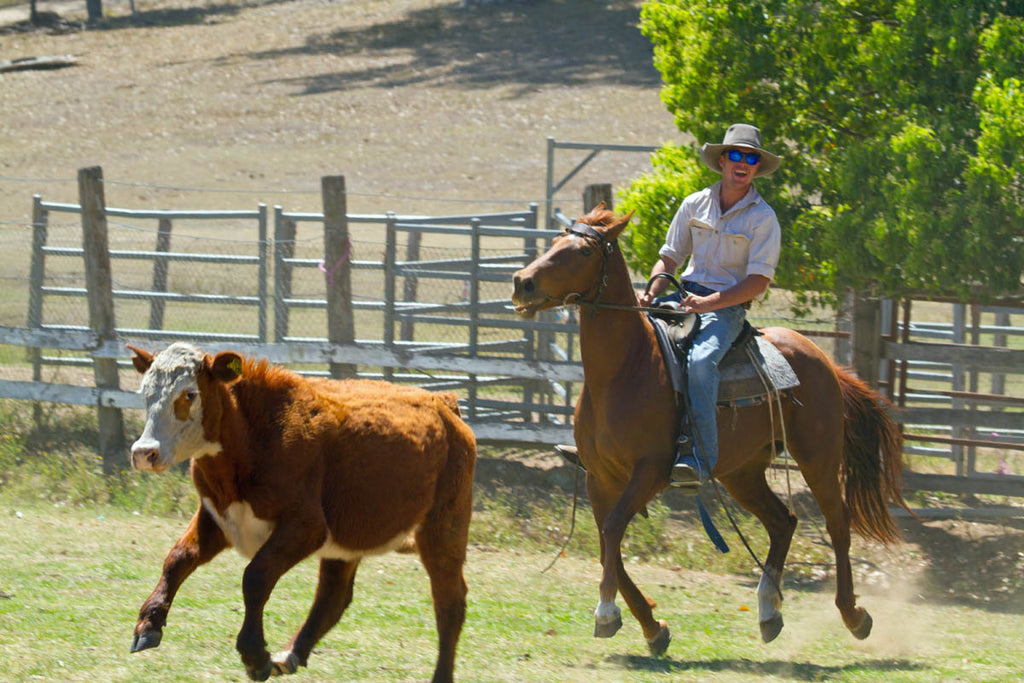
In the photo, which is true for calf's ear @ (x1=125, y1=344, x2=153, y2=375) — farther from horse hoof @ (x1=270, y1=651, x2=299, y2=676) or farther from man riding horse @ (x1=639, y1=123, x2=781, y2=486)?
man riding horse @ (x1=639, y1=123, x2=781, y2=486)

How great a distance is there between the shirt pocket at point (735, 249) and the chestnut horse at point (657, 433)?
661 mm

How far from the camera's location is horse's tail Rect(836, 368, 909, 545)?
8320 millimetres

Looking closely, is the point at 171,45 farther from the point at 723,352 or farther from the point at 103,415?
the point at 723,352

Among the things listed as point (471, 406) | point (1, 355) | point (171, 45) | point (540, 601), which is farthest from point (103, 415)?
point (171, 45)

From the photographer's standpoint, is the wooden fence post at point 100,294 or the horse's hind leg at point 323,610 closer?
the horse's hind leg at point 323,610

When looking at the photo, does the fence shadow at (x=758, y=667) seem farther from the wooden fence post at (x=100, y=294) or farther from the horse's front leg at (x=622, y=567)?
the wooden fence post at (x=100, y=294)

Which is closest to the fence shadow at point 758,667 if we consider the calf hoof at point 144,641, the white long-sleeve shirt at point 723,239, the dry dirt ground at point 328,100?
the white long-sleeve shirt at point 723,239

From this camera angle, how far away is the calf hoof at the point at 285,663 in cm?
551

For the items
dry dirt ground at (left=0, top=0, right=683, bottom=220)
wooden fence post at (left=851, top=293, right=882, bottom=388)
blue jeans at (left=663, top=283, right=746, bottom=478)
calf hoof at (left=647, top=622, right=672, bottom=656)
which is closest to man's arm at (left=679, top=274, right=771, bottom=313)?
blue jeans at (left=663, top=283, right=746, bottom=478)

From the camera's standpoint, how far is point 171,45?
38906 millimetres

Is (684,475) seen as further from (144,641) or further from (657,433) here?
(144,641)

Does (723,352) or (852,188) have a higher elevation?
(852,188)

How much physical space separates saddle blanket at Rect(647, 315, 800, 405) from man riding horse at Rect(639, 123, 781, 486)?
11 cm

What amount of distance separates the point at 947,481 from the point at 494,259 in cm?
448
